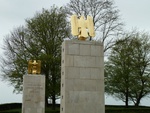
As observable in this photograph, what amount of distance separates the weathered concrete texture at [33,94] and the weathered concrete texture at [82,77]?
18.8 ft

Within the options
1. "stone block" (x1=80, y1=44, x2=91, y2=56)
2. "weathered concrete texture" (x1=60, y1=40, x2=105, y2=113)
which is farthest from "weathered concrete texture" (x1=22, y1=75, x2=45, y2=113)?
"stone block" (x1=80, y1=44, x2=91, y2=56)

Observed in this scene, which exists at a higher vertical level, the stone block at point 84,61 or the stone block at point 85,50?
the stone block at point 85,50

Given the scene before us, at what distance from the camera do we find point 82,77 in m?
17.6

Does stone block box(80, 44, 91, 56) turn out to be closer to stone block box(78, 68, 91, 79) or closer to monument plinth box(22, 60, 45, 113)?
stone block box(78, 68, 91, 79)

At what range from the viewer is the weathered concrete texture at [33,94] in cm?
2264

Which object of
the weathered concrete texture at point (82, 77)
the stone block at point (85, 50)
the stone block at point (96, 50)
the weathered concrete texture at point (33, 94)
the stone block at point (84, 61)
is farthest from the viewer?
the weathered concrete texture at point (33, 94)

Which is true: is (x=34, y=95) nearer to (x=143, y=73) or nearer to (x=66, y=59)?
(x=66, y=59)

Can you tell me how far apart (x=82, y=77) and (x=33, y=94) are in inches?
258

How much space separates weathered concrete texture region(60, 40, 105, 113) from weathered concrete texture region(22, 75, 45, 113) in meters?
5.74

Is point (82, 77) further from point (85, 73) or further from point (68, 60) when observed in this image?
point (68, 60)

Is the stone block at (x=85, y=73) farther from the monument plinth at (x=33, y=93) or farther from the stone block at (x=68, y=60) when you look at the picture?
the monument plinth at (x=33, y=93)

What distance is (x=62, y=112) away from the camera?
57.0 ft

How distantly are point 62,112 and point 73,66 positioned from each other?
2666 mm

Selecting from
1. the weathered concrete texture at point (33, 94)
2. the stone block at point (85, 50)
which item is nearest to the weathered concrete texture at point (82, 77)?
the stone block at point (85, 50)
